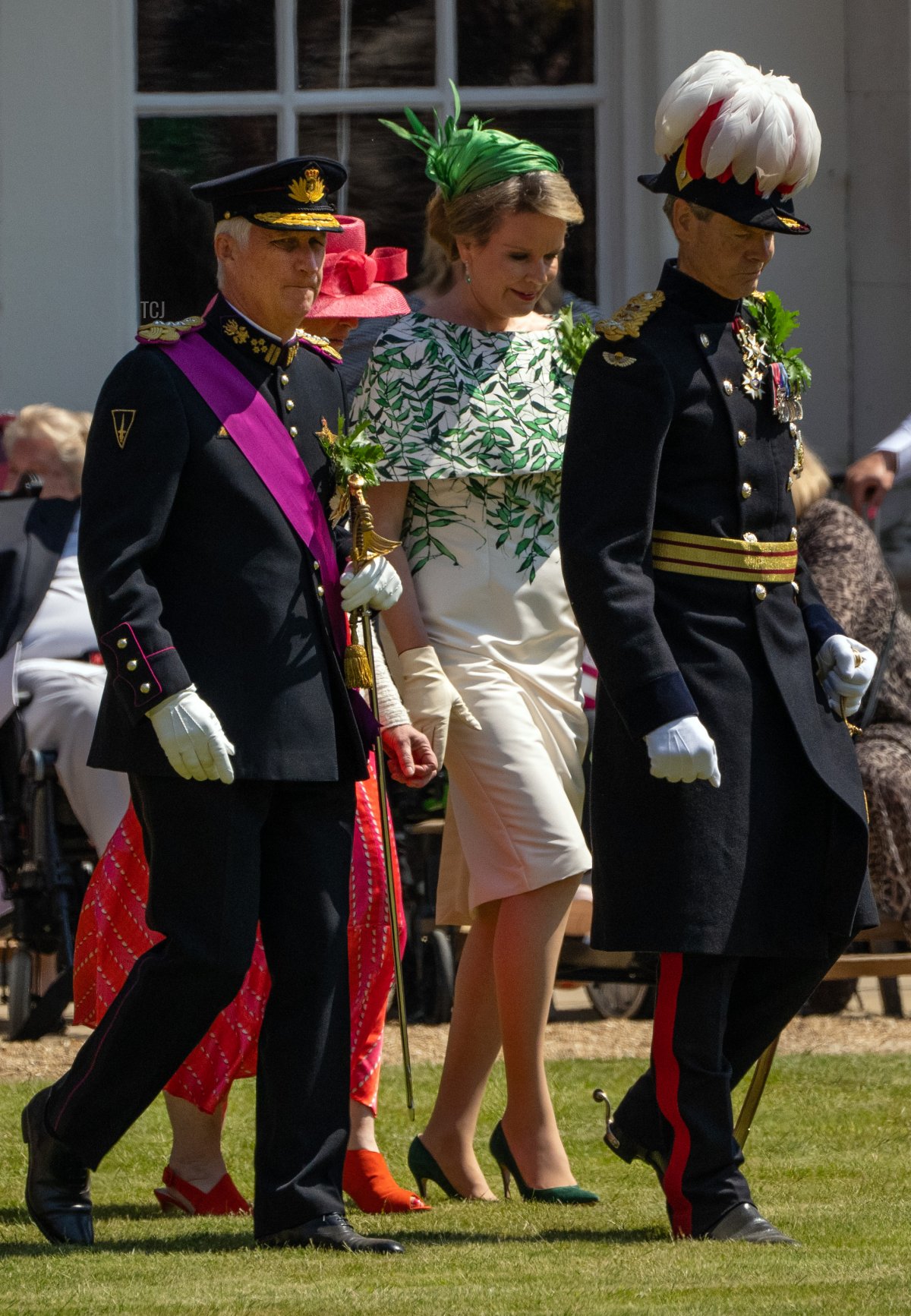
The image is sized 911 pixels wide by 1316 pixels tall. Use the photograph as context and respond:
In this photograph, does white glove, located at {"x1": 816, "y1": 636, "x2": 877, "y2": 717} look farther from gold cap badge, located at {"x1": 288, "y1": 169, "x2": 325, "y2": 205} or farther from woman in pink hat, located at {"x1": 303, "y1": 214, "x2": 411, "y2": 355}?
woman in pink hat, located at {"x1": 303, "y1": 214, "x2": 411, "y2": 355}

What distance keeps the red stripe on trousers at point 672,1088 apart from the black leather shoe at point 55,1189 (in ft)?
3.16

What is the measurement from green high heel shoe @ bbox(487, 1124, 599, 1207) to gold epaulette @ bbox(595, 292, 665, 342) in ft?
5.10

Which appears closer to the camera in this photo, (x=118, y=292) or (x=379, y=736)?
(x=379, y=736)

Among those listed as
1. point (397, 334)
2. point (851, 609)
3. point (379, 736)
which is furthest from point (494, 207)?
point (851, 609)

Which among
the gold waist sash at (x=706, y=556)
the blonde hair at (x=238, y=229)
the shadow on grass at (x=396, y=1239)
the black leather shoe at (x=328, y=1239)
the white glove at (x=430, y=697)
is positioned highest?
the blonde hair at (x=238, y=229)

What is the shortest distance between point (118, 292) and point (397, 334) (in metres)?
4.04

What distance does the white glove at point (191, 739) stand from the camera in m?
4.05

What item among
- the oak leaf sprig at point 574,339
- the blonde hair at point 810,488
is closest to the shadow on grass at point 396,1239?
the oak leaf sprig at point 574,339

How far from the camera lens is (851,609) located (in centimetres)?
708

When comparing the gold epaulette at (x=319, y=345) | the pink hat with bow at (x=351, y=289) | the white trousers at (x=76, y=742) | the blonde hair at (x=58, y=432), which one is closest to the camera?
the gold epaulette at (x=319, y=345)

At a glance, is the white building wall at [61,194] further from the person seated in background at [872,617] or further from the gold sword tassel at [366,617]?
the gold sword tassel at [366,617]

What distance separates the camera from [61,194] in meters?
8.89

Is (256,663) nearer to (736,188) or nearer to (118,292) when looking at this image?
(736,188)

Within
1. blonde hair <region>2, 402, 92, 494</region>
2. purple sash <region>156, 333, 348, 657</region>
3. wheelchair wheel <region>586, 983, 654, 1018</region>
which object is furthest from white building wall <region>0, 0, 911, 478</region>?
purple sash <region>156, 333, 348, 657</region>
